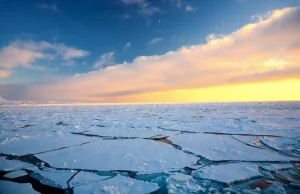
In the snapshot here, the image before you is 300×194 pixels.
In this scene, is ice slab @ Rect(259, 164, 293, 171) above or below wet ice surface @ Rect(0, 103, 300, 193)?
above

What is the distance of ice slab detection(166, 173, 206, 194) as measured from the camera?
7.54 feet

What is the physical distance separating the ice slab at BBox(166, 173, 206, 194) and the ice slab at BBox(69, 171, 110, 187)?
3.04 ft

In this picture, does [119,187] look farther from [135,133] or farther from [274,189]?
[135,133]

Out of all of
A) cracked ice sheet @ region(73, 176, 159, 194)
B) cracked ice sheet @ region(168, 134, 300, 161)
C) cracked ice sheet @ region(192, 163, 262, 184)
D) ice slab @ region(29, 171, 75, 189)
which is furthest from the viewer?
cracked ice sheet @ region(168, 134, 300, 161)

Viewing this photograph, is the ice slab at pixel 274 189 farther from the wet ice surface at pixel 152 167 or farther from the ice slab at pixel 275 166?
the ice slab at pixel 275 166

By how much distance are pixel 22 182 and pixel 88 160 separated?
1066 millimetres

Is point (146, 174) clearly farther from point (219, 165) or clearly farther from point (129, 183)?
point (219, 165)

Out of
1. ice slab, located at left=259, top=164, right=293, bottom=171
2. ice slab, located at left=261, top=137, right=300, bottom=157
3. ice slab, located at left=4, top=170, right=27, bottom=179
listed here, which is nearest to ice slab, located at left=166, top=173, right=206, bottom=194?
ice slab, located at left=259, top=164, right=293, bottom=171

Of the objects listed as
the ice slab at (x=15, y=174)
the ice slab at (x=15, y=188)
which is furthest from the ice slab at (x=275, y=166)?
the ice slab at (x=15, y=174)

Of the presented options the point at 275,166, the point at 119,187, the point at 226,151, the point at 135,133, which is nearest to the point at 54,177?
the point at 119,187

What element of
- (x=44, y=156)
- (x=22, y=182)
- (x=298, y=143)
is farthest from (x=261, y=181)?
(x=44, y=156)

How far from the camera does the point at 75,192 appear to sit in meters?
2.29

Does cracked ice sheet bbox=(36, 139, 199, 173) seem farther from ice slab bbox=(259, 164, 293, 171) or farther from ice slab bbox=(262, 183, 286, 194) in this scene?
ice slab bbox=(262, 183, 286, 194)

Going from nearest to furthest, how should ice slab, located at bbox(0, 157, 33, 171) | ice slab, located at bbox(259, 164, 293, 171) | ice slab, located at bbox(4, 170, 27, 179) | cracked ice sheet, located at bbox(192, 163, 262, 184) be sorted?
cracked ice sheet, located at bbox(192, 163, 262, 184)
ice slab, located at bbox(4, 170, 27, 179)
ice slab, located at bbox(259, 164, 293, 171)
ice slab, located at bbox(0, 157, 33, 171)
